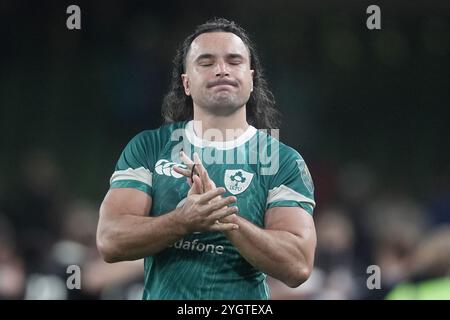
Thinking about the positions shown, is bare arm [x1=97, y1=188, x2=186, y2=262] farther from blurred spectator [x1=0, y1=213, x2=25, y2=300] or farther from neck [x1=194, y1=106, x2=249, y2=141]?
blurred spectator [x1=0, y1=213, x2=25, y2=300]

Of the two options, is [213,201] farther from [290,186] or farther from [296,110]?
[296,110]

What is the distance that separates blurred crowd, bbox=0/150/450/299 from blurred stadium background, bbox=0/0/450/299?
1 centimetres

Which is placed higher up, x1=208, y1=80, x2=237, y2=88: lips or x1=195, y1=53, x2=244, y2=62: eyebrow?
x1=195, y1=53, x2=244, y2=62: eyebrow

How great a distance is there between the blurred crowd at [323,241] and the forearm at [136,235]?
6.07ft

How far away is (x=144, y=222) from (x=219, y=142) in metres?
0.56

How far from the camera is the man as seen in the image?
2943mm

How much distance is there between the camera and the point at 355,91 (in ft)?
19.2

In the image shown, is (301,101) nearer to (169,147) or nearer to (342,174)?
(342,174)

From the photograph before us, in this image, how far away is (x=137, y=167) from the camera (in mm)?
3244

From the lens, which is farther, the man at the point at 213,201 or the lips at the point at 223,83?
the lips at the point at 223,83

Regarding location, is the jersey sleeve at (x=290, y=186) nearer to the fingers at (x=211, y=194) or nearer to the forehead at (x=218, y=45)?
the fingers at (x=211, y=194)

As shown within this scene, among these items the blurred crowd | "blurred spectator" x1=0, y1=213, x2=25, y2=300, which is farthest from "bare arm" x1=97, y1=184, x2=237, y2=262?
"blurred spectator" x1=0, y1=213, x2=25, y2=300

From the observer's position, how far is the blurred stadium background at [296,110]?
17.7 ft

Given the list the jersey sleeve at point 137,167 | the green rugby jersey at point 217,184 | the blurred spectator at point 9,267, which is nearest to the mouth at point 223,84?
the green rugby jersey at point 217,184
